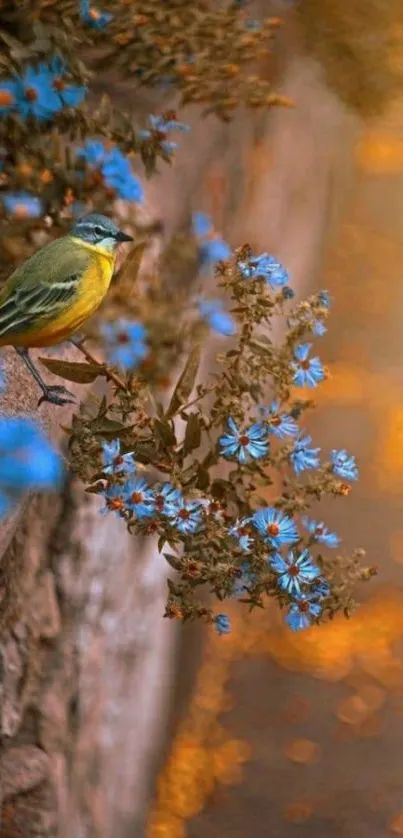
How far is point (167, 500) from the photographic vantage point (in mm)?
652

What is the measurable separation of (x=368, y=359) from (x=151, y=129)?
4.56 ft

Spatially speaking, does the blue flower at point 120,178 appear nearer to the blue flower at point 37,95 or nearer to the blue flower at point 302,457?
the blue flower at point 37,95

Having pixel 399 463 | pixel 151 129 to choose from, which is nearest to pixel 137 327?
pixel 151 129

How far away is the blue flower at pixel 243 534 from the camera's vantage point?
673mm

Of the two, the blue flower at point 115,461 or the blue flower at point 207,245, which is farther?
the blue flower at point 207,245

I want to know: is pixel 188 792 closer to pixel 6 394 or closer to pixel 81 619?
pixel 81 619

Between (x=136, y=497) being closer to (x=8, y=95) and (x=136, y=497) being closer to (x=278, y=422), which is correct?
(x=278, y=422)

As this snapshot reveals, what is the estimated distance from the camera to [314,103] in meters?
2.24

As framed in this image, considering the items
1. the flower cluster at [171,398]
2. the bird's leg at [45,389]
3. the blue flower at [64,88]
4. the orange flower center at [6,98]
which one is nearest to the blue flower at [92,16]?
the flower cluster at [171,398]

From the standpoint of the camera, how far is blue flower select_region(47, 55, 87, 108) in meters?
0.78

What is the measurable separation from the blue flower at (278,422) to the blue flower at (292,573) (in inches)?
3.9

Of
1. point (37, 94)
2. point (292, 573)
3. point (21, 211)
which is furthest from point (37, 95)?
point (292, 573)

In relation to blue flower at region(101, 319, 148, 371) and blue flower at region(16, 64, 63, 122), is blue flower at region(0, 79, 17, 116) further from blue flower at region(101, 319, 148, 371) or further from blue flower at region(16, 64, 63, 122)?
blue flower at region(101, 319, 148, 371)

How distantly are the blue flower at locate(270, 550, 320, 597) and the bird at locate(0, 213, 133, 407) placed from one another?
0.22m
